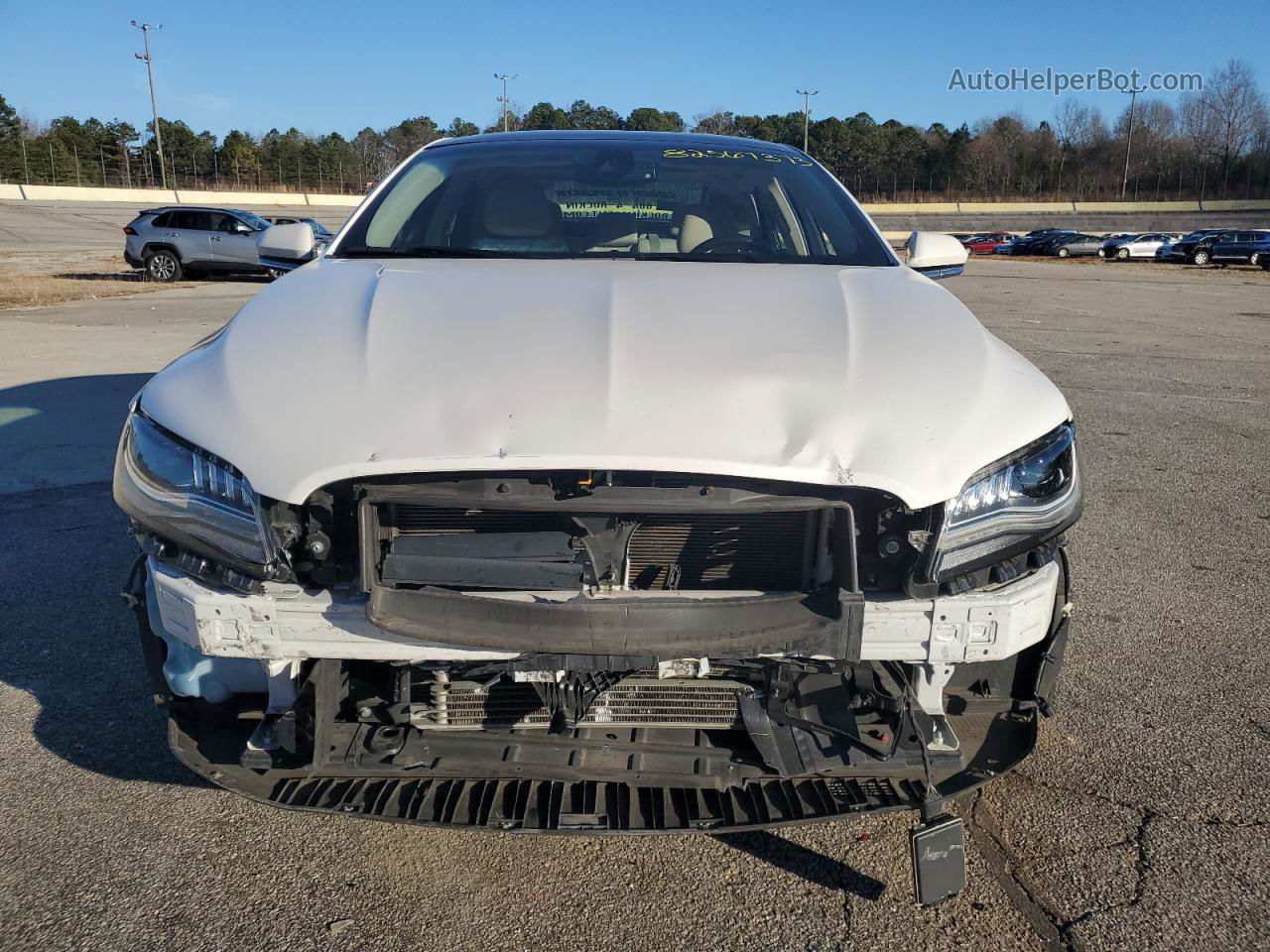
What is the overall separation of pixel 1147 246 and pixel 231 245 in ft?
121

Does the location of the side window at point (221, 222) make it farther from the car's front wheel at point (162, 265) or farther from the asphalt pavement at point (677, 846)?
the asphalt pavement at point (677, 846)

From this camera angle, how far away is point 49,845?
2416mm

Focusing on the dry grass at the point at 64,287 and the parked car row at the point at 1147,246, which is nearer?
the dry grass at the point at 64,287

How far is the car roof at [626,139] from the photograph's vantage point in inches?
155

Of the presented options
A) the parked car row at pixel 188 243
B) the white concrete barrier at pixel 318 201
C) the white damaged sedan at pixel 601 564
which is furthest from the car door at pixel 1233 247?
the white damaged sedan at pixel 601 564

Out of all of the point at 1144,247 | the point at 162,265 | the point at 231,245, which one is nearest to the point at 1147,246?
the point at 1144,247

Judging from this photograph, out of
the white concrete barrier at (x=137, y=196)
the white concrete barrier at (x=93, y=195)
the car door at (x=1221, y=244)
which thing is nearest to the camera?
the car door at (x=1221, y=244)

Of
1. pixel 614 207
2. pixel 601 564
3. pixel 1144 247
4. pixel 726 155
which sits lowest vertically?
pixel 1144 247

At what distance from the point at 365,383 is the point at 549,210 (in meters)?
1.57

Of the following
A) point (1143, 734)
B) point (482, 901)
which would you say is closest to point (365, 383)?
point (482, 901)

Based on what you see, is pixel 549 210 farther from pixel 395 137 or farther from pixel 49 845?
pixel 395 137

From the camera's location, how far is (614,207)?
360 cm

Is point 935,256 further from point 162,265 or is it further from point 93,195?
Result: point 93,195

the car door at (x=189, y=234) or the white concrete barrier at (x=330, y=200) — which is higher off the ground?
the white concrete barrier at (x=330, y=200)
